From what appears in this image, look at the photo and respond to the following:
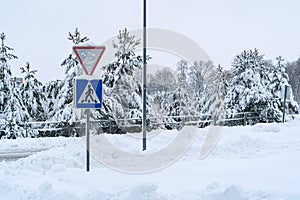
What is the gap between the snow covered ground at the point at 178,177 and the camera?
541 cm

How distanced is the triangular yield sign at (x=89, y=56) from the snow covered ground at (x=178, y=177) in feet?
7.76

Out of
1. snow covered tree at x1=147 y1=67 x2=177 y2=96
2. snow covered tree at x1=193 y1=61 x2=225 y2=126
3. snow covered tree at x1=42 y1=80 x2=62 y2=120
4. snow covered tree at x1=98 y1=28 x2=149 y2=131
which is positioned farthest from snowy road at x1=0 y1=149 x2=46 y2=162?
snow covered tree at x1=193 y1=61 x2=225 y2=126

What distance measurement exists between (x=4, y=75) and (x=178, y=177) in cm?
1444

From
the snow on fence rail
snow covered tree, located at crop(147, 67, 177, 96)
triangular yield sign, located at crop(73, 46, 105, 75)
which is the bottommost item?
the snow on fence rail

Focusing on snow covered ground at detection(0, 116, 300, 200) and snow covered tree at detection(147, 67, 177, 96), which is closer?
snow covered ground at detection(0, 116, 300, 200)

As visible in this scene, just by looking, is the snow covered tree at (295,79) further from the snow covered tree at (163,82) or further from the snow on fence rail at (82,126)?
the snow on fence rail at (82,126)

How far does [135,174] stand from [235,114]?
1654 cm

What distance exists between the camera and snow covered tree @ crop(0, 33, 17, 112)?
58.9ft

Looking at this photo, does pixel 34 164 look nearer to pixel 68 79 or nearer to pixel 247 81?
pixel 68 79

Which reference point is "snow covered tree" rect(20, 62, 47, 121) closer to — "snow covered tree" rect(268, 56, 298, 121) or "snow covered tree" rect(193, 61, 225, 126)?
"snow covered tree" rect(193, 61, 225, 126)

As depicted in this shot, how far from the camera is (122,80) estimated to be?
55.4 feet

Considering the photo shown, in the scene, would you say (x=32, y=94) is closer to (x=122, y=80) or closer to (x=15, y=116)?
(x=15, y=116)

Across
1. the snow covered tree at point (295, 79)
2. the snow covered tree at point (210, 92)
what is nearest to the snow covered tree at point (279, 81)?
the snow covered tree at point (210, 92)

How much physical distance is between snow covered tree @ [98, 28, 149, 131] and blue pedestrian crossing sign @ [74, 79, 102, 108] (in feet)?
30.3
